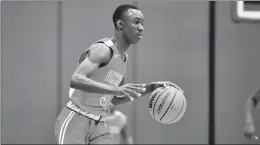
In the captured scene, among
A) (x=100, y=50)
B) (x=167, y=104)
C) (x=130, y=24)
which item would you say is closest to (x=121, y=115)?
(x=167, y=104)

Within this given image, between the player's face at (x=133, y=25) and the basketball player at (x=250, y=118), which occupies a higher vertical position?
the player's face at (x=133, y=25)

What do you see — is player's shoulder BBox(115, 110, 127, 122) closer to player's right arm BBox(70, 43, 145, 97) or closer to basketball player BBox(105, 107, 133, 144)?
basketball player BBox(105, 107, 133, 144)

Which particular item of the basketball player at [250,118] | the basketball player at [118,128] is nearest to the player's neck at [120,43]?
the basketball player at [250,118]

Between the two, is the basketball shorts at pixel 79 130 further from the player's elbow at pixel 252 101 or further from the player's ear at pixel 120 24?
the player's elbow at pixel 252 101

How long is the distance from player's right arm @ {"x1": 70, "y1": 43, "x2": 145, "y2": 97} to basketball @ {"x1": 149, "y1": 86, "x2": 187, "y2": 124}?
54 cm

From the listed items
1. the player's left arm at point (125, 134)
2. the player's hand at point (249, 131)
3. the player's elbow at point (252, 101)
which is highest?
the player's elbow at point (252, 101)

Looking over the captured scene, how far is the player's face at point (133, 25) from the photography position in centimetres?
301

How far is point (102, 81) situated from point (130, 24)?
0.47 metres

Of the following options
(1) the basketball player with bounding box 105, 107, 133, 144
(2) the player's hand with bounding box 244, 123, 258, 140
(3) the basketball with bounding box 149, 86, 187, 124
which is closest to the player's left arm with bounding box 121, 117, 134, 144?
(1) the basketball player with bounding box 105, 107, 133, 144

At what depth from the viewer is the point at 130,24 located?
3.02 meters

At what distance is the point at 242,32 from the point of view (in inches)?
269

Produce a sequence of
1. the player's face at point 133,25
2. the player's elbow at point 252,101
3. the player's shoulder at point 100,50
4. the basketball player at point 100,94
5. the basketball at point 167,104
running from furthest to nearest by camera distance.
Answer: the player's elbow at point 252,101 → the basketball at point 167,104 → the player's face at point 133,25 → the basketball player at point 100,94 → the player's shoulder at point 100,50

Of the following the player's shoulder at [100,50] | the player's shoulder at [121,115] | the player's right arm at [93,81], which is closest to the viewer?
the player's right arm at [93,81]

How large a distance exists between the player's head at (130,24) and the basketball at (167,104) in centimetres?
47
